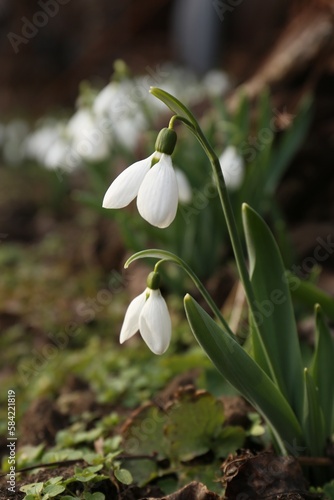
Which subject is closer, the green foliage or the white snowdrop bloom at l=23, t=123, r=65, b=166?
the green foliage

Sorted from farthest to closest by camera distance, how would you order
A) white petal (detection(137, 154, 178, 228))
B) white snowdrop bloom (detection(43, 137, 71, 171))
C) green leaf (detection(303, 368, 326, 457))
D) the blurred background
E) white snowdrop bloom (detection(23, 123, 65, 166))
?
the blurred background → white snowdrop bloom (detection(23, 123, 65, 166)) → white snowdrop bloom (detection(43, 137, 71, 171)) → green leaf (detection(303, 368, 326, 457)) → white petal (detection(137, 154, 178, 228))

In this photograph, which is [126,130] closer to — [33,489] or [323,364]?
[323,364]

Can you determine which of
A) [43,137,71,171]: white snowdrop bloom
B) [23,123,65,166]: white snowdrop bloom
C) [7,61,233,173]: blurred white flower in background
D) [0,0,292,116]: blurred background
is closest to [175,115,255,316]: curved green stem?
[7,61,233,173]: blurred white flower in background

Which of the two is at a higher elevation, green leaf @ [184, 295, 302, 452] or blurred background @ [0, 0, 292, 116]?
blurred background @ [0, 0, 292, 116]

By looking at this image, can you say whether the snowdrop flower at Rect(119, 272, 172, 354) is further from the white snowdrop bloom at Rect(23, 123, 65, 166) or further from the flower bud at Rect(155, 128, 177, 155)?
the white snowdrop bloom at Rect(23, 123, 65, 166)

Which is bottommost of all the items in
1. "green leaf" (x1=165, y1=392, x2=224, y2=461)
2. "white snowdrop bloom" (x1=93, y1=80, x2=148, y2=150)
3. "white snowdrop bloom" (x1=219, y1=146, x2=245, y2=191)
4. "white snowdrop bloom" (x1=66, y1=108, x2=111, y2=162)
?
"green leaf" (x1=165, y1=392, x2=224, y2=461)

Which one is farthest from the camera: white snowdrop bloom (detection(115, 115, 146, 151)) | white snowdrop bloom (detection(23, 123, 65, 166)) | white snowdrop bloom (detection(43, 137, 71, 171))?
white snowdrop bloom (detection(23, 123, 65, 166))

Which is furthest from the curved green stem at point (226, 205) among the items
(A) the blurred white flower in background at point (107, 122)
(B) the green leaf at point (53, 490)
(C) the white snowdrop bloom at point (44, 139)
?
(C) the white snowdrop bloom at point (44, 139)

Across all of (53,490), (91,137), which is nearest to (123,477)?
(53,490)

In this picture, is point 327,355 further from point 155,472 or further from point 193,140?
point 193,140
